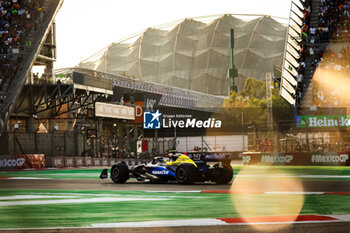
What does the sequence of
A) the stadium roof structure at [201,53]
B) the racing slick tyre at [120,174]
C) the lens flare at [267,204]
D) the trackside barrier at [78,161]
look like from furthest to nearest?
the stadium roof structure at [201,53] → the trackside barrier at [78,161] → the racing slick tyre at [120,174] → the lens flare at [267,204]

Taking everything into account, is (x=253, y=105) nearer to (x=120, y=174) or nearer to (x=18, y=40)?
(x=18, y=40)

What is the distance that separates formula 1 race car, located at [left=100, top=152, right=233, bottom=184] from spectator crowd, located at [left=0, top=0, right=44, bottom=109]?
28.0 m

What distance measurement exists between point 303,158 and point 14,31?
2721 cm

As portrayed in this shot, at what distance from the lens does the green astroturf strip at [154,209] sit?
360 inches

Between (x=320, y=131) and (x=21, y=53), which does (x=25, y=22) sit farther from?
(x=320, y=131)

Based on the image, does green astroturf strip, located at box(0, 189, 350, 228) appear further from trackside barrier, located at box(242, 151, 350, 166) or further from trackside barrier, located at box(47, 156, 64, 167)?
trackside barrier, located at box(47, 156, 64, 167)

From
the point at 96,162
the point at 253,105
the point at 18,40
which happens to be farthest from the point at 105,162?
the point at 253,105

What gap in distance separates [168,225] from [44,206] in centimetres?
381

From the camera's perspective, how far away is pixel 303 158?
3669 centimetres

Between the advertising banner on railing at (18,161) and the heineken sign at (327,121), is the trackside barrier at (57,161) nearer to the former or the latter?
the advertising banner on railing at (18,161)

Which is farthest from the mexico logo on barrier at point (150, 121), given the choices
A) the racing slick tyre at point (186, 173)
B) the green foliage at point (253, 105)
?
the racing slick tyre at point (186, 173)

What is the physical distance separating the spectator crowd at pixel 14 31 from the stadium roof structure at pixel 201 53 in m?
108

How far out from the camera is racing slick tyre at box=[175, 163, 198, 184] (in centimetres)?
1791

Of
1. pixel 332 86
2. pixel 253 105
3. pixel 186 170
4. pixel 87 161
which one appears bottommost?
pixel 87 161
